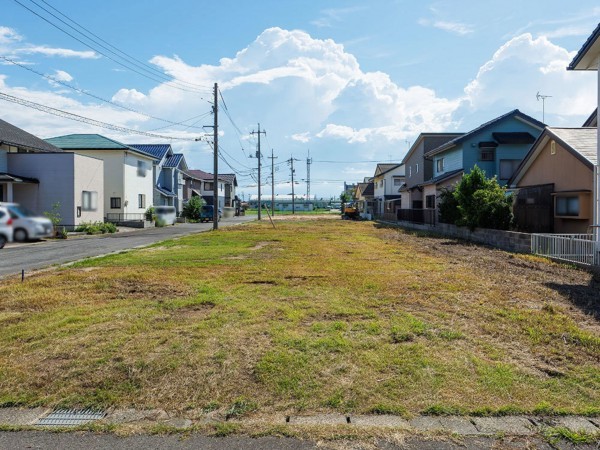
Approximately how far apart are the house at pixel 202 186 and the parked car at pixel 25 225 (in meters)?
58.6

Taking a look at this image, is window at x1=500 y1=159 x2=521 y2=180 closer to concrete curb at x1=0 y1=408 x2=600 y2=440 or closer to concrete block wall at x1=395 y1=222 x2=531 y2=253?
concrete block wall at x1=395 y1=222 x2=531 y2=253

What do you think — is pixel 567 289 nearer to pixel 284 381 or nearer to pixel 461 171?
pixel 284 381

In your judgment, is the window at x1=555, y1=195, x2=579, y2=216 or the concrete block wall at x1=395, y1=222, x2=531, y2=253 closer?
the concrete block wall at x1=395, y1=222, x2=531, y2=253

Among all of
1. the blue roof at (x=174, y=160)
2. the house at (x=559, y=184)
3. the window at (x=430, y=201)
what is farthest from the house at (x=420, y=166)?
the blue roof at (x=174, y=160)

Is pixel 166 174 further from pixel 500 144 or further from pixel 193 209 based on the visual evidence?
pixel 500 144

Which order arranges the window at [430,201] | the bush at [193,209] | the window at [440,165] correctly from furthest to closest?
the bush at [193,209], the window at [440,165], the window at [430,201]

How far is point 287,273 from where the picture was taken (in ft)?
35.0

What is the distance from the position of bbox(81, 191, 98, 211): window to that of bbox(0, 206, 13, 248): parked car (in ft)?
4.36

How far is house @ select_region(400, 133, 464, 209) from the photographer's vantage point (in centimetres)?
3747

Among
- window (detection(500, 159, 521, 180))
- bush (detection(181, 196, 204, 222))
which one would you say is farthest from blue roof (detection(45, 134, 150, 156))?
bush (detection(181, 196, 204, 222))

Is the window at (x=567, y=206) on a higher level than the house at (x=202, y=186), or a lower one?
lower

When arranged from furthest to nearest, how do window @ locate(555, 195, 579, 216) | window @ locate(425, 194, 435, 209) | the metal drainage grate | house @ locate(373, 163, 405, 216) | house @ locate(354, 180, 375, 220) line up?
house @ locate(354, 180, 375, 220) → house @ locate(373, 163, 405, 216) → window @ locate(425, 194, 435, 209) → window @ locate(555, 195, 579, 216) → the metal drainage grate

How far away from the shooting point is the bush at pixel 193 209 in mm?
48438

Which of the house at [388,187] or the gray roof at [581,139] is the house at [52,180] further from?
the house at [388,187]
